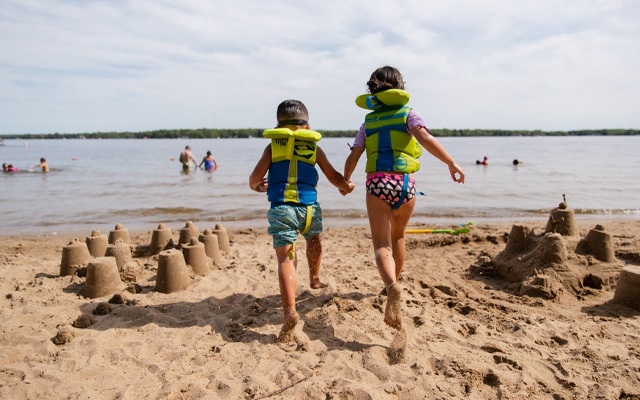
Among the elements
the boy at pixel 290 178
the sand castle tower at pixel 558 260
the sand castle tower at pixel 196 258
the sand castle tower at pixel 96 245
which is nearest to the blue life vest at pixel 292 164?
the boy at pixel 290 178

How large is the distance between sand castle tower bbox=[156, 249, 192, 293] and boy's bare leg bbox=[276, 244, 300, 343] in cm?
150

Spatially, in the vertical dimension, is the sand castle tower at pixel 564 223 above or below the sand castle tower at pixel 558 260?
above

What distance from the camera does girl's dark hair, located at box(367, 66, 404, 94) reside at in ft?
11.5

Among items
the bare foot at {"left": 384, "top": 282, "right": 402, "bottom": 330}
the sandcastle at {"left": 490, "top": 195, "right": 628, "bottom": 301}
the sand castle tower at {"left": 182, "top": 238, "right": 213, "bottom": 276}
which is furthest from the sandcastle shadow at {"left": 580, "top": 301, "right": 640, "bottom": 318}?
the sand castle tower at {"left": 182, "top": 238, "right": 213, "bottom": 276}

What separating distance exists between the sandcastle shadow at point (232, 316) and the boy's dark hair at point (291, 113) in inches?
62.6

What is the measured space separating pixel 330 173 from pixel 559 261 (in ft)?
8.90

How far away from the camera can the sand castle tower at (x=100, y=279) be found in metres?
4.23

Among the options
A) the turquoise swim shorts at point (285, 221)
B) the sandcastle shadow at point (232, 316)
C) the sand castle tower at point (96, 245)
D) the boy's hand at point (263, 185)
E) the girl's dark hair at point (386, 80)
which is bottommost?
the sandcastle shadow at point (232, 316)

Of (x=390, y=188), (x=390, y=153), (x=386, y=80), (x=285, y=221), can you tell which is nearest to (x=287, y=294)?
(x=285, y=221)

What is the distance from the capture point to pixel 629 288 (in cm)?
398

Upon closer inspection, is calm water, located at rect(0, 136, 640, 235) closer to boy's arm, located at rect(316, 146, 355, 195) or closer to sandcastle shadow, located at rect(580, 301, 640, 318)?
sandcastle shadow, located at rect(580, 301, 640, 318)

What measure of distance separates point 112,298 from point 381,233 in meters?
2.56

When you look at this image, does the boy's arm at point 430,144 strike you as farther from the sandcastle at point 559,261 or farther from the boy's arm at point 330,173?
the sandcastle at point 559,261

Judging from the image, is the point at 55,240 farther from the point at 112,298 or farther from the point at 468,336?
the point at 468,336
